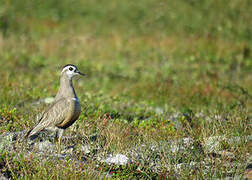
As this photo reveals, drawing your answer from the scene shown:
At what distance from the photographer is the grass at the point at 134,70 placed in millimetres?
5562

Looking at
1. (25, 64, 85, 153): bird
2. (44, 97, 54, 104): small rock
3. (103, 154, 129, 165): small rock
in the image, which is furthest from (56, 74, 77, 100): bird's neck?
(44, 97, 54, 104): small rock

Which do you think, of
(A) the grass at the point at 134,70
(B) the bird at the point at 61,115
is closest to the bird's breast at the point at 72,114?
(B) the bird at the point at 61,115

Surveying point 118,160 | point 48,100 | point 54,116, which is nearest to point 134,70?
point 48,100

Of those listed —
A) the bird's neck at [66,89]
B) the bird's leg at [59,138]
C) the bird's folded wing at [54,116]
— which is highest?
the bird's neck at [66,89]

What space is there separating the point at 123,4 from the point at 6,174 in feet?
58.7

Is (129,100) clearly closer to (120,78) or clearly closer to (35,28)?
(120,78)

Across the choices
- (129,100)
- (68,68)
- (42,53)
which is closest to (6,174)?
(68,68)

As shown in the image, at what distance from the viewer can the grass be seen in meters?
5.56

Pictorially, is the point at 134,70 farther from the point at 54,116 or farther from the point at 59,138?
the point at 59,138

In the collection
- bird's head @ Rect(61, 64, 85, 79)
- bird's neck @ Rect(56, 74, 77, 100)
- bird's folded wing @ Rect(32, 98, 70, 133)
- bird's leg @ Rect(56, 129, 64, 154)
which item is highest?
bird's head @ Rect(61, 64, 85, 79)

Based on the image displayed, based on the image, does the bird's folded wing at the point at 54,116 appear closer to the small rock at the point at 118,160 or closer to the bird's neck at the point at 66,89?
the bird's neck at the point at 66,89

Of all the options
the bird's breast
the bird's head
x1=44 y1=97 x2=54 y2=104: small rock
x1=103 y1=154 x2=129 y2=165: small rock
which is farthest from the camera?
x1=44 y1=97 x2=54 y2=104: small rock

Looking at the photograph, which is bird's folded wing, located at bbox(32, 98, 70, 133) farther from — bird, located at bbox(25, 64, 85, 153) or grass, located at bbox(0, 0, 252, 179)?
grass, located at bbox(0, 0, 252, 179)

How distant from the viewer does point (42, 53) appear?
44.1 feet
